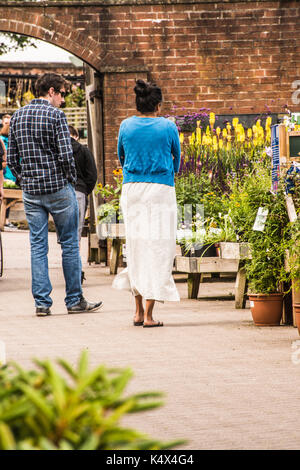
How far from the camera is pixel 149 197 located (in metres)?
6.90

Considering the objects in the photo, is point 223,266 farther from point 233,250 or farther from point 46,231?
point 46,231

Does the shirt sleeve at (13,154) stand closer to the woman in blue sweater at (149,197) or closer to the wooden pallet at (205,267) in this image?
the woman in blue sweater at (149,197)

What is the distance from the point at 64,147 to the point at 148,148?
0.97 m

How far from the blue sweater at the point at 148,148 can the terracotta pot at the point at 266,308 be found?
47.1 inches

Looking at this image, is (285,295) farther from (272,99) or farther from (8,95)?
(8,95)

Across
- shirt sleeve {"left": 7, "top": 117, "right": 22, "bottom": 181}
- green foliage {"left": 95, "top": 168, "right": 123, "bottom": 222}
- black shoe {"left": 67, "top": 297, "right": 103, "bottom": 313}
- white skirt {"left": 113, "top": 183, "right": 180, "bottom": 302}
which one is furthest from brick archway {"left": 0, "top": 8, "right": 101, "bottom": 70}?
white skirt {"left": 113, "top": 183, "right": 180, "bottom": 302}

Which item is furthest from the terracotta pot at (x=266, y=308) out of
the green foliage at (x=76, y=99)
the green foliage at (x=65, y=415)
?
the green foliage at (x=76, y=99)

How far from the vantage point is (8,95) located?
2438 centimetres

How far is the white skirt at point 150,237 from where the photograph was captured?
6.91 meters

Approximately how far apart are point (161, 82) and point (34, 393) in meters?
12.0

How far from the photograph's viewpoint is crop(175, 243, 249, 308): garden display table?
8.04 m

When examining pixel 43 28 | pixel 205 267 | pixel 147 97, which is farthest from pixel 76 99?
pixel 147 97

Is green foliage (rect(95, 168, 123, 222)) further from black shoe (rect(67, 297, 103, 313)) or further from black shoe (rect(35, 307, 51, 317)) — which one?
black shoe (rect(35, 307, 51, 317))

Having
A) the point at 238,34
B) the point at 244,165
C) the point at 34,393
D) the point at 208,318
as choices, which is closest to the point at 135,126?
the point at 208,318
